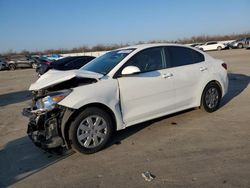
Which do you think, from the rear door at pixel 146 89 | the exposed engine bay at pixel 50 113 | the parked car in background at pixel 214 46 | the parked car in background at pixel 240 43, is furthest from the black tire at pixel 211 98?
Result: the parked car in background at pixel 214 46

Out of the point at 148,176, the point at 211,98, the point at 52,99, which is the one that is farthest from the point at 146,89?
the point at 211,98

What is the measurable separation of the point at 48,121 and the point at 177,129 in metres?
2.54

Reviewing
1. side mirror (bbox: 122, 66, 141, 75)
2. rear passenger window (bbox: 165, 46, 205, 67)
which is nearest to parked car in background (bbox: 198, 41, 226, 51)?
rear passenger window (bbox: 165, 46, 205, 67)

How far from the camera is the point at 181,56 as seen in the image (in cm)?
592

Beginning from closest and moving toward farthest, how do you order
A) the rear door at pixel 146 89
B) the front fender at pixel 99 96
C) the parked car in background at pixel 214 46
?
the front fender at pixel 99 96
the rear door at pixel 146 89
the parked car in background at pixel 214 46

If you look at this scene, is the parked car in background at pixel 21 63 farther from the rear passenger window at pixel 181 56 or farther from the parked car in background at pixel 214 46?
the rear passenger window at pixel 181 56

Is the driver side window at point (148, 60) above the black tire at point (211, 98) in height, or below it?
above

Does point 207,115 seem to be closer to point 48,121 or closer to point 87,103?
point 87,103

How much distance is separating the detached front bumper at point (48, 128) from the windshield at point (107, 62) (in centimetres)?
122

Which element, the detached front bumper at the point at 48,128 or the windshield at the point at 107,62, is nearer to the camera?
the detached front bumper at the point at 48,128

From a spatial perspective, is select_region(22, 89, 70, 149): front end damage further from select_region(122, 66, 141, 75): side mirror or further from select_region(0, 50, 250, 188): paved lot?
select_region(122, 66, 141, 75): side mirror

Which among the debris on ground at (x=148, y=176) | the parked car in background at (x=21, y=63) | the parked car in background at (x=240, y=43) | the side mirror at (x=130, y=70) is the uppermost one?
the parked car in background at (x=240, y=43)

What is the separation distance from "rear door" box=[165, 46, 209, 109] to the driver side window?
0.77 ft

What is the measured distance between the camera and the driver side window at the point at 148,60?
5.23 metres
